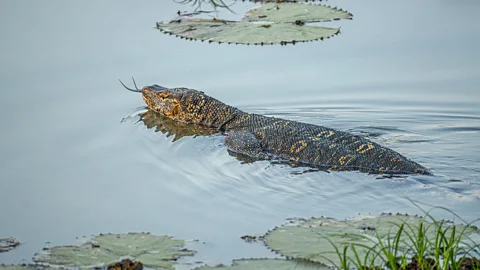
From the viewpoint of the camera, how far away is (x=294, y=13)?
44.5 feet

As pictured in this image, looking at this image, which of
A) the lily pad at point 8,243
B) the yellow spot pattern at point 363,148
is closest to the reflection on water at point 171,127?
the yellow spot pattern at point 363,148

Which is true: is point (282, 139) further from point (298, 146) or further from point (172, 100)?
point (172, 100)

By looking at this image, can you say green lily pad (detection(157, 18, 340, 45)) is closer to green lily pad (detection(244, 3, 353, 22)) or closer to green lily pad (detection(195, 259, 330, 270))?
green lily pad (detection(244, 3, 353, 22))

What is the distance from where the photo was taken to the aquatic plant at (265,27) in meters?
12.5

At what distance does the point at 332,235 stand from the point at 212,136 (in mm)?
4042

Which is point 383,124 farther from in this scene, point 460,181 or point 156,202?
point 156,202

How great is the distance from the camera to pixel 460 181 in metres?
8.54

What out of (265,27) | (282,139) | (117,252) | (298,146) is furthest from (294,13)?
(117,252)

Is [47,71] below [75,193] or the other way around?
the other way around

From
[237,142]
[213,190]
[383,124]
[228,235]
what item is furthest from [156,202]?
[383,124]

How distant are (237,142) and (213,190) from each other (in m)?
1.50

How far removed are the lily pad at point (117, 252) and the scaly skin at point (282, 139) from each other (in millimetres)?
2850

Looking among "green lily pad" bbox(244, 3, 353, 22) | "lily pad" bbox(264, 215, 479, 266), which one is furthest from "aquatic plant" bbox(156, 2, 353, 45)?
"lily pad" bbox(264, 215, 479, 266)

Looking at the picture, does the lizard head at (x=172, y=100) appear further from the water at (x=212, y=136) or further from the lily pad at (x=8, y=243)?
the lily pad at (x=8, y=243)
